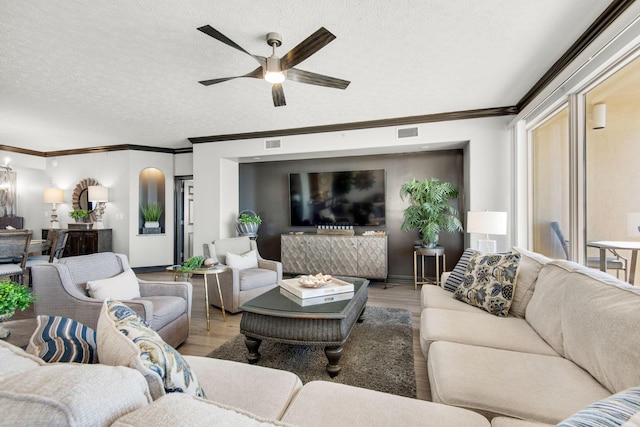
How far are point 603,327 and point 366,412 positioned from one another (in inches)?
42.3

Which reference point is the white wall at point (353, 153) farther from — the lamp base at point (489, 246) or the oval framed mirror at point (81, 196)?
the oval framed mirror at point (81, 196)

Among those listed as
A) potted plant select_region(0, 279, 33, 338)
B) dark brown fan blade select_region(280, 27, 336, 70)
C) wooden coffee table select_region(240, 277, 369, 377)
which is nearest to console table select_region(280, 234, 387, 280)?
wooden coffee table select_region(240, 277, 369, 377)

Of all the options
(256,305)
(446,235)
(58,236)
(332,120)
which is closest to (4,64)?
(58,236)

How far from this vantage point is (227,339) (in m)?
2.76

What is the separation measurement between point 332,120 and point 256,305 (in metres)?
3.09

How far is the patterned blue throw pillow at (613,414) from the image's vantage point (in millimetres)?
551

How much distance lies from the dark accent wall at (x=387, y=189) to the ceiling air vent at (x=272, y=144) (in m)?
0.72

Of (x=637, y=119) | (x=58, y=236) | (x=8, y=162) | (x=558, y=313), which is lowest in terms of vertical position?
(x=558, y=313)

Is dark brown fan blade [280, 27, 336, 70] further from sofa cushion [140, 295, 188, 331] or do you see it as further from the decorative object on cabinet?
the decorative object on cabinet

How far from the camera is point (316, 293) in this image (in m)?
2.42

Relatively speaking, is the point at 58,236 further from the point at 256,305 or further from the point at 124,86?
the point at 256,305

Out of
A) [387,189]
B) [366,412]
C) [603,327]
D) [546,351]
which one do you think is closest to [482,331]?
[546,351]

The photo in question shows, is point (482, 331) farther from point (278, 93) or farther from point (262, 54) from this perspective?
point (262, 54)

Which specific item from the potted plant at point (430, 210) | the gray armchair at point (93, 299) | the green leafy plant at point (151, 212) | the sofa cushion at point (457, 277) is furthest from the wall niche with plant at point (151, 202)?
the sofa cushion at point (457, 277)
